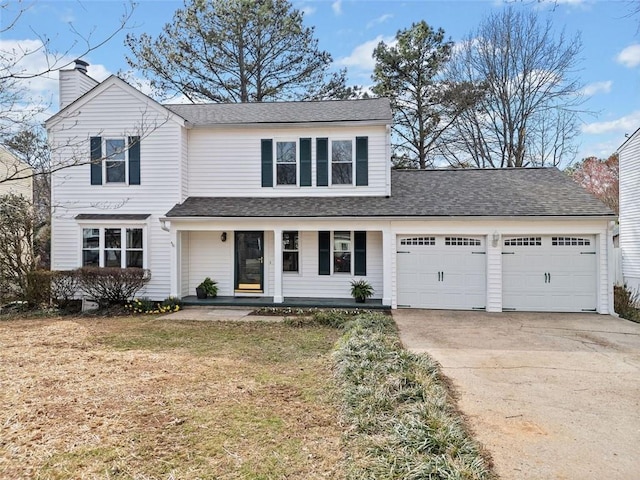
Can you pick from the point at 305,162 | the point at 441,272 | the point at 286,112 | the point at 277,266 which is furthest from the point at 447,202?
the point at 286,112

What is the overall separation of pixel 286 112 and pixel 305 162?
2247 mm

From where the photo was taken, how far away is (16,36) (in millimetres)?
4199

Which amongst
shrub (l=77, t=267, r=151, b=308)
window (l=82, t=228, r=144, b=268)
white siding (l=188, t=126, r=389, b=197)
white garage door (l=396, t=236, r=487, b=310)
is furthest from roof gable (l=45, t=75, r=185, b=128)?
Result: white garage door (l=396, t=236, r=487, b=310)

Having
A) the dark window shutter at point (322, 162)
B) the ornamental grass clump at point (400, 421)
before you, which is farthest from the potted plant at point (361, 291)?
the ornamental grass clump at point (400, 421)

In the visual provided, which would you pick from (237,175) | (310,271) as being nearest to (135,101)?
(237,175)

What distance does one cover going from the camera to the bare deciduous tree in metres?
20.0

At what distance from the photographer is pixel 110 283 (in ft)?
37.3

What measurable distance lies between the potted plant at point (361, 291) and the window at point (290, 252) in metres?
2.01

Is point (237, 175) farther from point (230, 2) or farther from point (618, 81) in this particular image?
point (618, 81)

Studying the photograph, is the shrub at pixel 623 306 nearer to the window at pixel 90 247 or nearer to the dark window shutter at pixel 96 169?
the window at pixel 90 247

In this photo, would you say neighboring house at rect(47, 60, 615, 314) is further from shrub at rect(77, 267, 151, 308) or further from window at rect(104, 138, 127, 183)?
shrub at rect(77, 267, 151, 308)

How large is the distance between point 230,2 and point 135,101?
10.6m

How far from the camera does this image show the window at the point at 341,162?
1247cm

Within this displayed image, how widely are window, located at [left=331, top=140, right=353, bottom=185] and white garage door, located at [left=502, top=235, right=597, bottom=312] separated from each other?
4895mm
